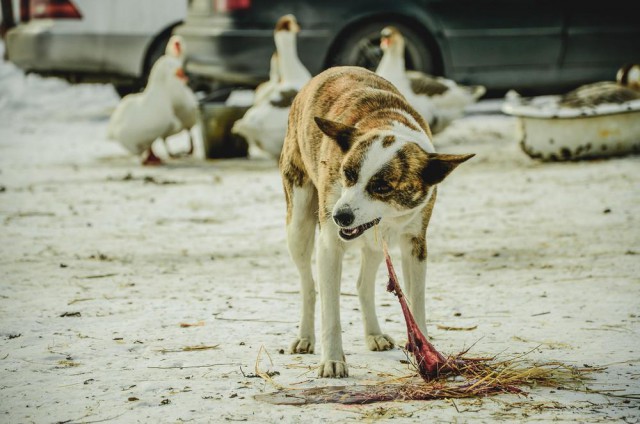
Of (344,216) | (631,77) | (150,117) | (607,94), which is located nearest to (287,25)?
(150,117)

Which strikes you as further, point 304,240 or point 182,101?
point 182,101

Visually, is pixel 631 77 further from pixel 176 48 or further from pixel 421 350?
pixel 421 350

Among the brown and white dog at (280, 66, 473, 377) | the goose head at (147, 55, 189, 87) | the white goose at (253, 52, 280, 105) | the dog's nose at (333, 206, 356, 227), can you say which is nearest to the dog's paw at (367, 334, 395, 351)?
the brown and white dog at (280, 66, 473, 377)

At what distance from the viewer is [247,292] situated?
5430 mm

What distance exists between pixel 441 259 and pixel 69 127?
859cm

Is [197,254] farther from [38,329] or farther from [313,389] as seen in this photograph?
[313,389]

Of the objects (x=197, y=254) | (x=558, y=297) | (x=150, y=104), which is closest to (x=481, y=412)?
(x=558, y=297)

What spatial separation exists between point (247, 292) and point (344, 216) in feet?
6.01

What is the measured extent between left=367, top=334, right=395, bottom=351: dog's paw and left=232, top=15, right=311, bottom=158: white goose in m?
4.74

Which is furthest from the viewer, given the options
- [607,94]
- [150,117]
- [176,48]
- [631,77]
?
[176,48]

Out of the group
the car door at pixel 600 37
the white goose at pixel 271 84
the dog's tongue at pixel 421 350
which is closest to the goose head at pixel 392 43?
the white goose at pixel 271 84

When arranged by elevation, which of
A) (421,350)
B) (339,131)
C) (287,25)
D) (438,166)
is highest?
(287,25)

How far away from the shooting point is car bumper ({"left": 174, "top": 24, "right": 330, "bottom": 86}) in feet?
34.5

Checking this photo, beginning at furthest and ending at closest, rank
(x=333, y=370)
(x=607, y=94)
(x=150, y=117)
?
(x=150, y=117) → (x=607, y=94) → (x=333, y=370)
